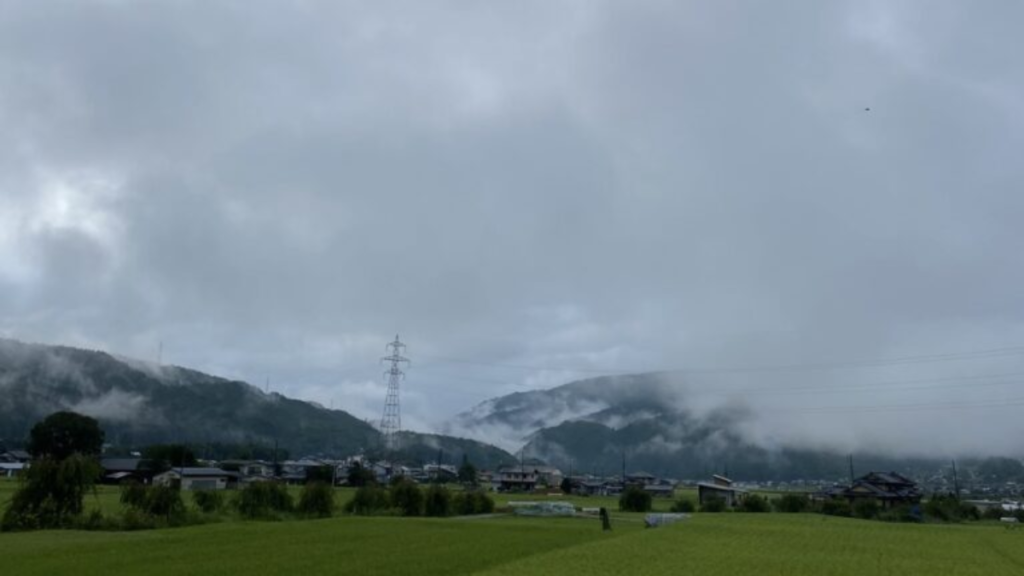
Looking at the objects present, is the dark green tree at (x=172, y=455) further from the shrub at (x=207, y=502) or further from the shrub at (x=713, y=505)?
the shrub at (x=713, y=505)

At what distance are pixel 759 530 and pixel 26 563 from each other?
3645cm

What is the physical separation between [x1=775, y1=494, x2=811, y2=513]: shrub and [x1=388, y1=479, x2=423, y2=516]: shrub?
134 ft

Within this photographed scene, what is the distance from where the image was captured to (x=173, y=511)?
1898 inches

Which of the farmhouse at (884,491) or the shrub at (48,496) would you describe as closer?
the shrub at (48,496)

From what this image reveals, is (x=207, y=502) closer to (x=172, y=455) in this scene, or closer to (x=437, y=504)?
(x=437, y=504)

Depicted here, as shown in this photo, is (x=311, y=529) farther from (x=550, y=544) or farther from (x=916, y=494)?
(x=916, y=494)

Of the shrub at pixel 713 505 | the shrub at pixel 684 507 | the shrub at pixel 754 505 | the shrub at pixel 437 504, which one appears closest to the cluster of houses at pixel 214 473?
the shrub at pixel 437 504

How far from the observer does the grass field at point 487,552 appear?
85.6 feet

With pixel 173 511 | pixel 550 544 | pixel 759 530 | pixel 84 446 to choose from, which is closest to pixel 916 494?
pixel 759 530

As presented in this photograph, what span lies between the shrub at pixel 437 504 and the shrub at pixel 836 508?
4092 centimetres

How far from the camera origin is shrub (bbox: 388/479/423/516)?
2579 inches

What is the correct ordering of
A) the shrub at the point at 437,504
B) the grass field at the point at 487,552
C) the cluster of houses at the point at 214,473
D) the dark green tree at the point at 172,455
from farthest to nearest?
1. the dark green tree at the point at 172,455
2. the cluster of houses at the point at 214,473
3. the shrub at the point at 437,504
4. the grass field at the point at 487,552

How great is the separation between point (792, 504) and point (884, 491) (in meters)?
23.7

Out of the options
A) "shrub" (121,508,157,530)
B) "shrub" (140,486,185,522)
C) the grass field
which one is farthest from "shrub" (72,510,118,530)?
the grass field
